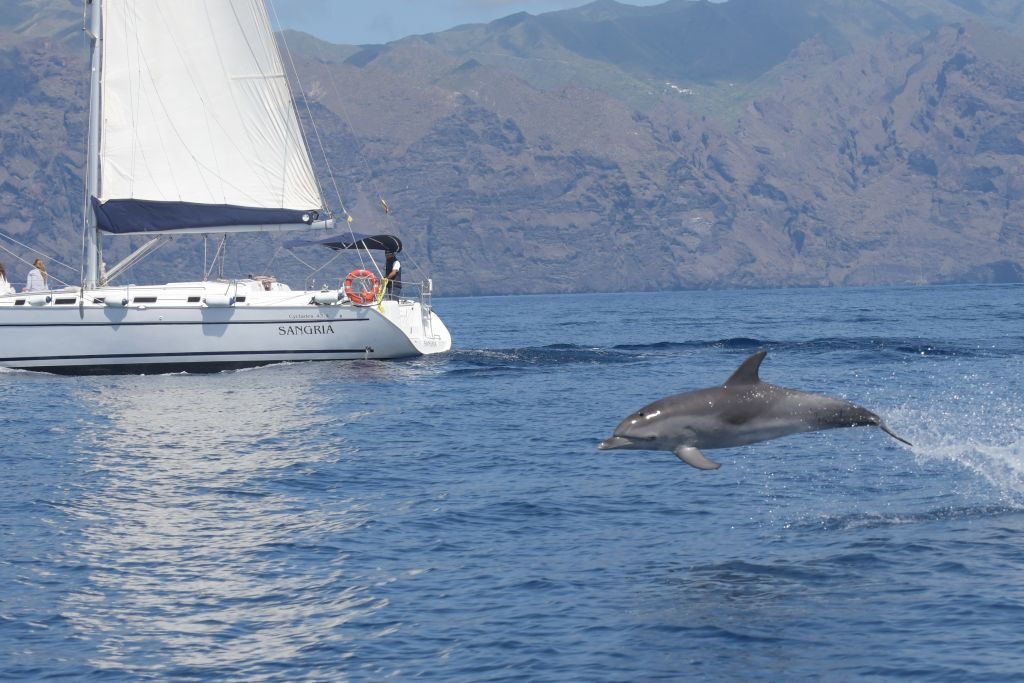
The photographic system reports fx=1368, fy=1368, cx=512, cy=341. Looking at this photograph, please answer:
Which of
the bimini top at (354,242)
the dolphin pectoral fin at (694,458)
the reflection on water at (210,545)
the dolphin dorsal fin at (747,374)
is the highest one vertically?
the bimini top at (354,242)

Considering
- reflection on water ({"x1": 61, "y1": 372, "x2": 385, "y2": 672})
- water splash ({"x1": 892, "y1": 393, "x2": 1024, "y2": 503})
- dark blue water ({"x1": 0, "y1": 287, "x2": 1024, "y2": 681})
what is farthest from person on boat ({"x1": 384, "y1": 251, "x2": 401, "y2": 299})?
water splash ({"x1": 892, "y1": 393, "x2": 1024, "y2": 503})

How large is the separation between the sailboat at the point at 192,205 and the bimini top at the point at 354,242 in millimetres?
1326

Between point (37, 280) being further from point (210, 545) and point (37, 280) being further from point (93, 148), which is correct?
point (210, 545)

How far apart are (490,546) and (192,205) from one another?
27676 millimetres

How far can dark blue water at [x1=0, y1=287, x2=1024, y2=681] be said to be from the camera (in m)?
13.2

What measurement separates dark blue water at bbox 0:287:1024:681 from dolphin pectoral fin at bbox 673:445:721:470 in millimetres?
1373

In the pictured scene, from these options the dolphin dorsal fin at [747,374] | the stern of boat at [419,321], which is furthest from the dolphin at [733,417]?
the stern of boat at [419,321]

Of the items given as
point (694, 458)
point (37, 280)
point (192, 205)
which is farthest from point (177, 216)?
point (694, 458)

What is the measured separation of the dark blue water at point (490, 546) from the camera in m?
13.2

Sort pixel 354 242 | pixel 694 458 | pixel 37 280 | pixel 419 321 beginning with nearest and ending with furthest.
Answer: pixel 694 458 < pixel 37 280 < pixel 419 321 < pixel 354 242

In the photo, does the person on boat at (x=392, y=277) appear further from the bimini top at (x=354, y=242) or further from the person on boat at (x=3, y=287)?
the person on boat at (x=3, y=287)

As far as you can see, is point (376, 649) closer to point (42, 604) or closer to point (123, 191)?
point (42, 604)

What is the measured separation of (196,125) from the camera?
42562mm

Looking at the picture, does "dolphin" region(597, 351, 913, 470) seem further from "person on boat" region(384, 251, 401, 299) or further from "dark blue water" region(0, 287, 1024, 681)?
"person on boat" region(384, 251, 401, 299)
